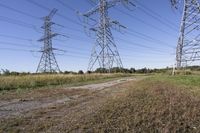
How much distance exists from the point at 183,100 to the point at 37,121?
4.54m

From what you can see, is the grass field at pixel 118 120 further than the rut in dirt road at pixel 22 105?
No

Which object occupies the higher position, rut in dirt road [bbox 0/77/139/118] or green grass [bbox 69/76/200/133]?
rut in dirt road [bbox 0/77/139/118]

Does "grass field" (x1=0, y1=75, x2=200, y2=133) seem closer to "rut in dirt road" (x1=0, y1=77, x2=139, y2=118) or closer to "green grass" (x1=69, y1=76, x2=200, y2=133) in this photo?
"green grass" (x1=69, y1=76, x2=200, y2=133)

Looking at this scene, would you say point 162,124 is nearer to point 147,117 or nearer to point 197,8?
point 147,117

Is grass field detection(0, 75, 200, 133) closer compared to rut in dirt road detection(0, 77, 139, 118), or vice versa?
grass field detection(0, 75, 200, 133)

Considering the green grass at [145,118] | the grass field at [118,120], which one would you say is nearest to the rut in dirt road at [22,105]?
the grass field at [118,120]

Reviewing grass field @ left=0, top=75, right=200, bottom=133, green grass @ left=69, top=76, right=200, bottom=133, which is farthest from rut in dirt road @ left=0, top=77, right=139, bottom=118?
green grass @ left=69, top=76, right=200, bottom=133

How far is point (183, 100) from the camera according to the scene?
8703 millimetres

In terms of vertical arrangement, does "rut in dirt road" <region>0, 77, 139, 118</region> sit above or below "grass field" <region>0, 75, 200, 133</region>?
above

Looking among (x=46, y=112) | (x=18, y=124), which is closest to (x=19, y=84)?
(x=46, y=112)

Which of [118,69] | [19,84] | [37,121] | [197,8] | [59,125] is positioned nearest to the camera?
[59,125]

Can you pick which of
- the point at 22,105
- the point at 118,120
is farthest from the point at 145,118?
the point at 22,105

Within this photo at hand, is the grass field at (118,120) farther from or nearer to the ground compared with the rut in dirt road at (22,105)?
nearer to the ground

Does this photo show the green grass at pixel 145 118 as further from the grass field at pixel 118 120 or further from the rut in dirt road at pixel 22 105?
the rut in dirt road at pixel 22 105
